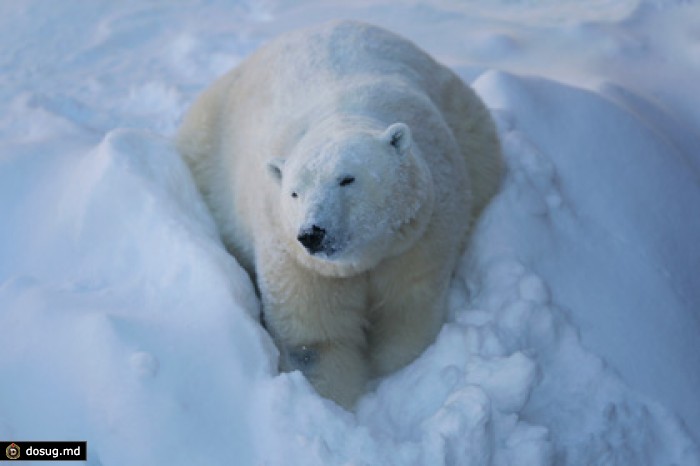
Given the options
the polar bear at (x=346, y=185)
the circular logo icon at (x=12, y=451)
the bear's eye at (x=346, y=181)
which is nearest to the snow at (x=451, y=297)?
the circular logo icon at (x=12, y=451)

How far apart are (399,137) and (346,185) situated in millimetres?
285

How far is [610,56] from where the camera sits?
5266mm

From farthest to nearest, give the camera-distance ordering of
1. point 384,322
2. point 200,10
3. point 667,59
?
point 200,10
point 667,59
point 384,322

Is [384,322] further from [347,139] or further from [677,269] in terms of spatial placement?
[677,269]

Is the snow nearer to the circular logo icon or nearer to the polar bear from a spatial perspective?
the circular logo icon

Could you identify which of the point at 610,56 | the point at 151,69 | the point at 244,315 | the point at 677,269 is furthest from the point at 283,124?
the point at 610,56

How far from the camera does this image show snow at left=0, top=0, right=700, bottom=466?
99.4 inches

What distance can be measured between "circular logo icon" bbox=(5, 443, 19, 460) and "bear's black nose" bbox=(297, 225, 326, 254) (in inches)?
44.2

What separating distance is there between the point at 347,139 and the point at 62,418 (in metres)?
1.35

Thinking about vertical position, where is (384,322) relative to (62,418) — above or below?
below

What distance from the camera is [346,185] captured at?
8.84ft

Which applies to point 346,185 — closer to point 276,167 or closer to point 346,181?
point 346,181

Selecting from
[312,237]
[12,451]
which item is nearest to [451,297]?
[312,237]

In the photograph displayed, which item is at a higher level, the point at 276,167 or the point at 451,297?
the point at 276,167
